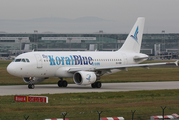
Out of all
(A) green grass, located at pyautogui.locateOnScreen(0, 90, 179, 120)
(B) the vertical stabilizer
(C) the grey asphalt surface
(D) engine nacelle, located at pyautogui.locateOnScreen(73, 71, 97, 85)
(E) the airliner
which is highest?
(B) the vertical stabilizer

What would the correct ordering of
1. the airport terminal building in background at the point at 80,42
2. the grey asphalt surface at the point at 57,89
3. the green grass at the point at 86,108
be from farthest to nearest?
the airport terminal building in background at the point at 80,42
the grey asphalt surface at the point at 57,89
the green grass at the point at 86,108

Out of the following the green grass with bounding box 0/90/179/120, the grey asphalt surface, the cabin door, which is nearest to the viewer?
the green grass with bounding box 0/90/179/120

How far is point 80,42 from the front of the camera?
181 m

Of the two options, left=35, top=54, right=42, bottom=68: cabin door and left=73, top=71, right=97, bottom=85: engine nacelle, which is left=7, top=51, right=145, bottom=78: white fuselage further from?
left=73, top=71, right=97, bottom=85: engine nacelle

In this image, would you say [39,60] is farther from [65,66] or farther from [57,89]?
[57,89]

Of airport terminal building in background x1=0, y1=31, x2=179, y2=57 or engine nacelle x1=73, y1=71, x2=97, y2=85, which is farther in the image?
airport terminal building in background x1=0, y1=31, x2=179, y2=57

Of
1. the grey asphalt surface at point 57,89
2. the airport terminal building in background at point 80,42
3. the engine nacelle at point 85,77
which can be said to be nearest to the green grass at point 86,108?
the grey asphalt surface at point 57,89

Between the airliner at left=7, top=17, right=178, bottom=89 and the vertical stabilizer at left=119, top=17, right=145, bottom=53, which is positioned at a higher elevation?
the vertical stabilizer at left=119, top=17, right=145, bottom=53

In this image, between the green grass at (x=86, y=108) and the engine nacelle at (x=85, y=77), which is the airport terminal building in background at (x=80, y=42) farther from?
the green grass at (x=86, y=108)

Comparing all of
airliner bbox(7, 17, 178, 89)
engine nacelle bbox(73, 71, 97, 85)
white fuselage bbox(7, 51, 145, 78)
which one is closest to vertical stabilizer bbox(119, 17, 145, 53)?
airliner bbox(7, 17, 178, 89)

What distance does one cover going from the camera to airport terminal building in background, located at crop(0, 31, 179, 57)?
179625mm

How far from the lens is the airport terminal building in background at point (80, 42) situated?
17962cm

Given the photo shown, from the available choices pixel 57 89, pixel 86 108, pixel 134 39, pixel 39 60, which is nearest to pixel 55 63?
pixel 39 60

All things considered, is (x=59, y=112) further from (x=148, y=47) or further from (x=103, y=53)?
(x=148, y=47)
